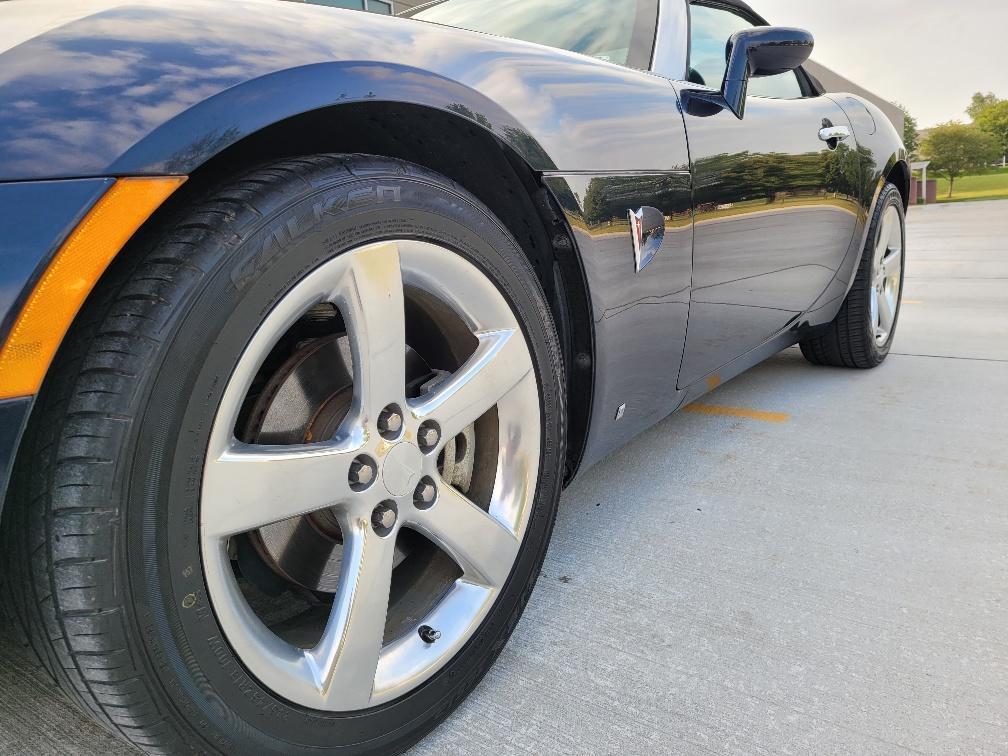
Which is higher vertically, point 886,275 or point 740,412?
point 886,275

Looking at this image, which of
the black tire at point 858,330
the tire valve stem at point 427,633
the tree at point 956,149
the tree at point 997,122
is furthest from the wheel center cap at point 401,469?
the tree at point 997,122

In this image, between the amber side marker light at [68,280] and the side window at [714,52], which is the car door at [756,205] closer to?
the side window at [714,52]

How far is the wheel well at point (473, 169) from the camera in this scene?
3.57 feet

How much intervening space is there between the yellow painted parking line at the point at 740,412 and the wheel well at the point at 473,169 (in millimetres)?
1504

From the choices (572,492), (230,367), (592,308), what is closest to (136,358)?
(230,367)

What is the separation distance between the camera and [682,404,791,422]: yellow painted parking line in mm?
2959

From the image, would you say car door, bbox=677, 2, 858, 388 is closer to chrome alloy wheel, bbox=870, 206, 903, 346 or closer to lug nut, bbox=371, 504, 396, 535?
chrome alloy wheel, bbox=870, 206, 903, 346

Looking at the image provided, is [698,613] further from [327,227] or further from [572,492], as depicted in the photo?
[327,227]

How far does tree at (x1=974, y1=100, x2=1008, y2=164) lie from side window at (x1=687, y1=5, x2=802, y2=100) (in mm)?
75805

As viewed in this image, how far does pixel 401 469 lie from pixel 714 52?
6.47 ft

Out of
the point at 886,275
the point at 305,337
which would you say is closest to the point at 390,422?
the point at 305,337

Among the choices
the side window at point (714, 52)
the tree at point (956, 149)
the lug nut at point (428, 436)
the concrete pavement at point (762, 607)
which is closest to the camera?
the lug nut at point (428, 436)

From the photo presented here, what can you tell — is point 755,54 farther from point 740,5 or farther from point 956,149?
point 956,149

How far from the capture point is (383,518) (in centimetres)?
113
